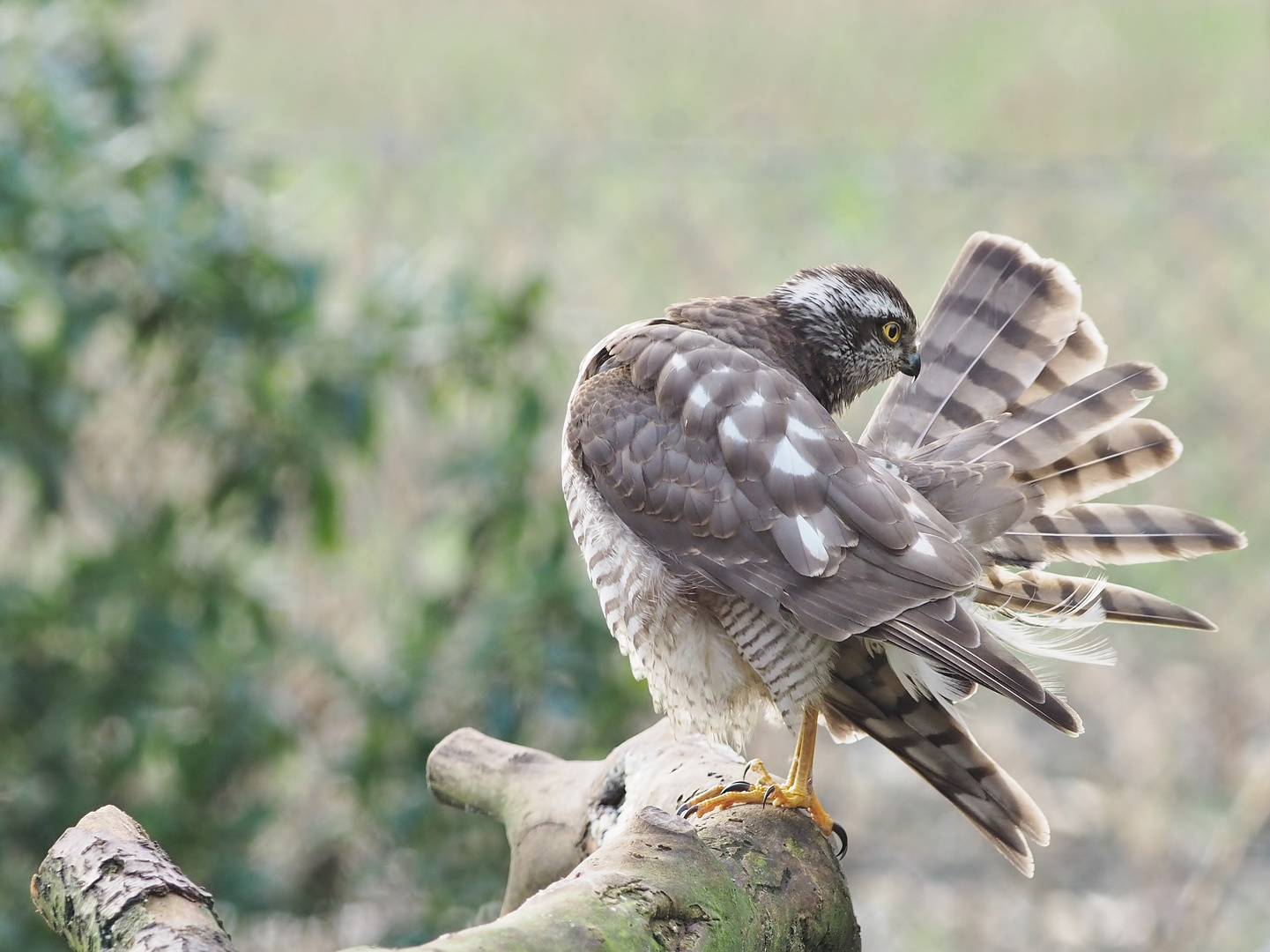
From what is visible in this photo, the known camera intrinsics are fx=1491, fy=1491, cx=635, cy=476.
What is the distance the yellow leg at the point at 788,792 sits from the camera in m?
2.39

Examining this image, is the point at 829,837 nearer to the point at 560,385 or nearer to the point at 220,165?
the point at 560,385

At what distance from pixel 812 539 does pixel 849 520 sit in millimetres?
68

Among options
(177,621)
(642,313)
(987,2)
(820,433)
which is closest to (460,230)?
(642,313)

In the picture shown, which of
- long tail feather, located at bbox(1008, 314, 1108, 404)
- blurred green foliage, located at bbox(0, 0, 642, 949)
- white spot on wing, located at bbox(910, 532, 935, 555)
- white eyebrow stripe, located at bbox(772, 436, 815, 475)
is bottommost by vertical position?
blurred green foliage, located at bbox(0, 0, 642, 949)

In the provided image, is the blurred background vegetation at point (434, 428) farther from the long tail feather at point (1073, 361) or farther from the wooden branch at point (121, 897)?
the wooden branch at point (121, 897)

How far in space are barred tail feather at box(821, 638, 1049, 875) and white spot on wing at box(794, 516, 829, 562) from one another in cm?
21

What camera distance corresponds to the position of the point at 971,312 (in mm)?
2893

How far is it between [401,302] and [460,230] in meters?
1.77

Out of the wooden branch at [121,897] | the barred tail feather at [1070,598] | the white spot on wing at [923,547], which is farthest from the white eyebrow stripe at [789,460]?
the wooden branch at [121,897]

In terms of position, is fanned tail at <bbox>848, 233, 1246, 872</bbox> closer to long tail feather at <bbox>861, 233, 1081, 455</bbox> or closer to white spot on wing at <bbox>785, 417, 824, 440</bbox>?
long tail feather at <bbox>861, 233, 1081, 455</bbox>

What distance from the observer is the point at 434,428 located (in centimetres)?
444

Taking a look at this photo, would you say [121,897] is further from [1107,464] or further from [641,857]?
[1107,464]

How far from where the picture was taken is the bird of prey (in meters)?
2.36

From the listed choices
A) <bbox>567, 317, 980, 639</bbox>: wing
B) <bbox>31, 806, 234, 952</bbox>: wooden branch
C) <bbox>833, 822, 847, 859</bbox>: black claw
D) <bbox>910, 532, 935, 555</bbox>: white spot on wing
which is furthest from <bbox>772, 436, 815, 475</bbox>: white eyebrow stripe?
<bbox>31, 806, 234, 952</bbox>: wooden branch
